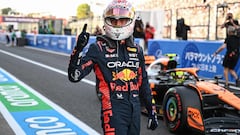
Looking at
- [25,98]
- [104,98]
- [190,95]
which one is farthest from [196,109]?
[25,98]

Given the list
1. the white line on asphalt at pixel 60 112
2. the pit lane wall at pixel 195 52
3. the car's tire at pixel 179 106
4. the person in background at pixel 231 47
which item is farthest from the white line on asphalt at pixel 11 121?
the pit lane wall at pixel 195 52

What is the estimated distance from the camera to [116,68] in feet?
9.91

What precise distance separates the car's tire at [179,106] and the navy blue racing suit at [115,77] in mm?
2016

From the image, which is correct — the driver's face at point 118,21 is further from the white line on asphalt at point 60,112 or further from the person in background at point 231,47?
the person in background at point 231,47

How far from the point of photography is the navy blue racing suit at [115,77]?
2.96m

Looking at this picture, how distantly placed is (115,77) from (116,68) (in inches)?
2.8

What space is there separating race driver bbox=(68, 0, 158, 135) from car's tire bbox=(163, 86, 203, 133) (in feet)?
6.62

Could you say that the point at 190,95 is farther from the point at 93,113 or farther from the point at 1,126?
the point at 1,126

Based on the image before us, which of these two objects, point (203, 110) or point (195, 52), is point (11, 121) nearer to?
point (203, 110)

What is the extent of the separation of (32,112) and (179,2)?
25.7m

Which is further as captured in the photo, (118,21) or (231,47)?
(231,47)

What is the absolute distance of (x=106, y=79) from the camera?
9.87ft

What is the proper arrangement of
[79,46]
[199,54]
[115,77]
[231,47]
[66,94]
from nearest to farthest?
[79,46] < [115,77] < [66,94] < [231,47] < [199,54]

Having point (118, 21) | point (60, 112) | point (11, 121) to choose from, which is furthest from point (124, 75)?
point (60, 112)
